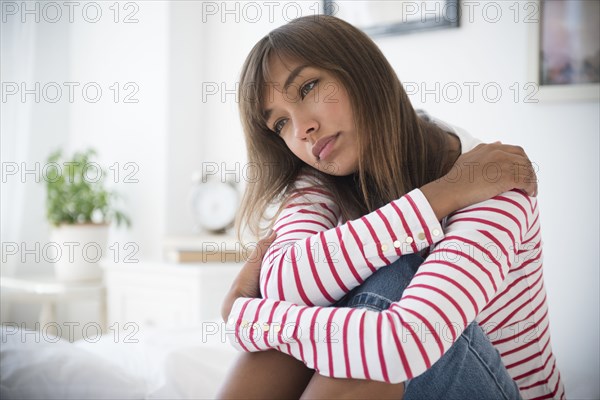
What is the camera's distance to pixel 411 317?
2.31 feet

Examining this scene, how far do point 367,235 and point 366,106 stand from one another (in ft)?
0.86

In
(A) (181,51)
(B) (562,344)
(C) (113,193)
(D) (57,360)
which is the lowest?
(B) (562,344)

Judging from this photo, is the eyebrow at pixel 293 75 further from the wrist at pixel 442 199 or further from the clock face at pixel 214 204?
the clock face at pixel 214 204

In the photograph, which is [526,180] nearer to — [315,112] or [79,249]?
[315,112]

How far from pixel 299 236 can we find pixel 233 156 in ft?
4.83

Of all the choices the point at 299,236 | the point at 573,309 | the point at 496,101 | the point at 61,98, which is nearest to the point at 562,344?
the point at 573,309

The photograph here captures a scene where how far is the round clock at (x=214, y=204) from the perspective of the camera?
7.29ft

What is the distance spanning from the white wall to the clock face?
814mm

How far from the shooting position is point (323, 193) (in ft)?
3.50

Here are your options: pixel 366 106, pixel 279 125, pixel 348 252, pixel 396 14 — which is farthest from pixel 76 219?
pixel 348 252

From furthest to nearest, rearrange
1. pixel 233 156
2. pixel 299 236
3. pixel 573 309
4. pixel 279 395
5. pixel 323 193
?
pixel 233 156, pixel 573 309, pixel 323 193, pixel 299 236, pixel 279 395

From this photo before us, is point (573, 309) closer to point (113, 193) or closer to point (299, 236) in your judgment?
point (299, 236)

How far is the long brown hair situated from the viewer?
3.15 ft

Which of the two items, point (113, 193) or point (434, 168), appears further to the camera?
point (113, 193)
